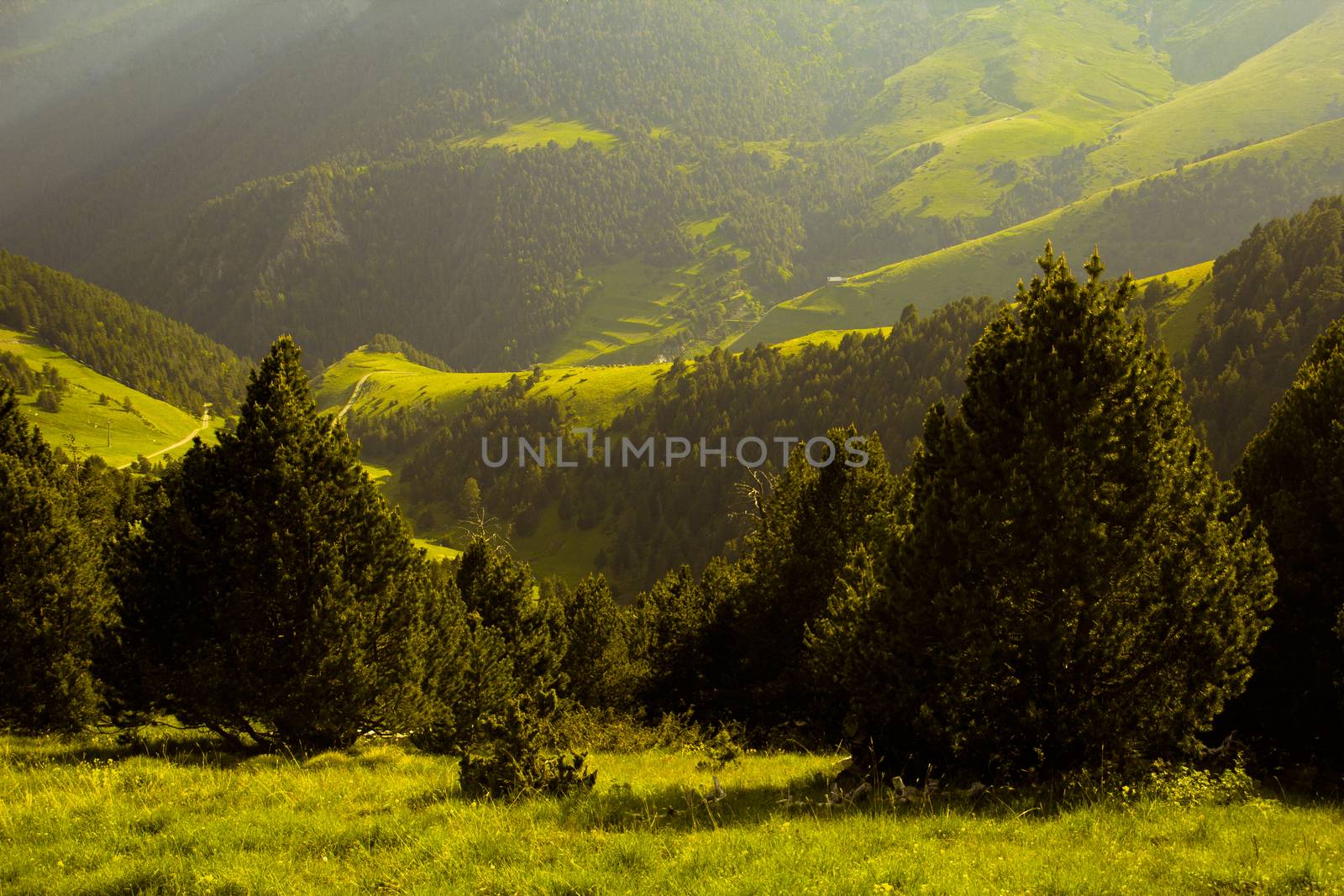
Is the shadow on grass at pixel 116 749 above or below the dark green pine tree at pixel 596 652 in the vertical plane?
above

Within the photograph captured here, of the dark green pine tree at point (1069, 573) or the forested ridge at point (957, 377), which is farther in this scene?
the forested ridge at point (957, 377)

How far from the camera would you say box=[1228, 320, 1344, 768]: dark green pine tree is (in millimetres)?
18203

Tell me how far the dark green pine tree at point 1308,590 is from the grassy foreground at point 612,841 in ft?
18.7

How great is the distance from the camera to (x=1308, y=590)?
62.3 ft

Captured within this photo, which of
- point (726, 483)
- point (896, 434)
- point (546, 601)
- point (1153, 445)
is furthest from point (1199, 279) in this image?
point (1153, 445)

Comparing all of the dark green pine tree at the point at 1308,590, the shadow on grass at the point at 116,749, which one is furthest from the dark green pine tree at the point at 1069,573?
the shadow on grass at the point at 116,749

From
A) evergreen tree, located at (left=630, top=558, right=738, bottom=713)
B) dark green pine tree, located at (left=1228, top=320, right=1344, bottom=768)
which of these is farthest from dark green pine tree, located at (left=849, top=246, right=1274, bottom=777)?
evergreen tree, located at (left=630, top=558, right=738, bottom=713)

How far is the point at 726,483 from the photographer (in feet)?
629

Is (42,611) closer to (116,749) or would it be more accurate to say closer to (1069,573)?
(116,749)

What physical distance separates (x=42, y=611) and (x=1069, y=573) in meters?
26.6

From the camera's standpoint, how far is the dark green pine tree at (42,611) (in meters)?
22.7

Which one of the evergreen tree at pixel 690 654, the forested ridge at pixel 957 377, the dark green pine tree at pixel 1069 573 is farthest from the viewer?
the forested ridge at pixel 957 377

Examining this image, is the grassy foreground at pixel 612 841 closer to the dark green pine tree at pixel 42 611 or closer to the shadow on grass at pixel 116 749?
the shadow on grass at pixel 116 749

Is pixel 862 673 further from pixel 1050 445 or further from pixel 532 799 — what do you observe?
pixel 532 799
